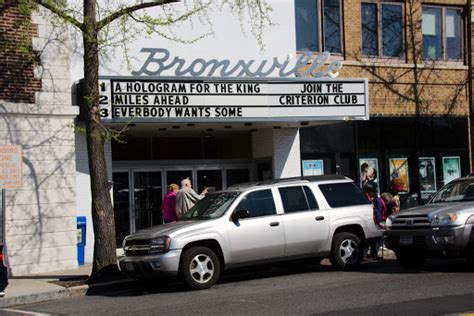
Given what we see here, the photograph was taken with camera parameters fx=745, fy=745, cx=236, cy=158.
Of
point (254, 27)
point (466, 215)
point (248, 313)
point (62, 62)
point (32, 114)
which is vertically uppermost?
point (254, 27)

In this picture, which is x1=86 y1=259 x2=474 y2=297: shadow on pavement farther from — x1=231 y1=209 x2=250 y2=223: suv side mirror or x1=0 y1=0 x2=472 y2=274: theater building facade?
x1=0 y1=0 x2=472 y2=274: theater building facade

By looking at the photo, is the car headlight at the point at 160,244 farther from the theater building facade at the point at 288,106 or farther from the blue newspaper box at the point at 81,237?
the blue newspaper box at the point at 81,237

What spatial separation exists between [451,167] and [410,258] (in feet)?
33.5

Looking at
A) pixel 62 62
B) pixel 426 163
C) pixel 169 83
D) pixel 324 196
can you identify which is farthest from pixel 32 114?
pixel 426 163

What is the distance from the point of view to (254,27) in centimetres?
1988

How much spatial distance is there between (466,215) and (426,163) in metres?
10.4

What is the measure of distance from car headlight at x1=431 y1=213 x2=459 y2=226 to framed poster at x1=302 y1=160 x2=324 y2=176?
27.3 feet

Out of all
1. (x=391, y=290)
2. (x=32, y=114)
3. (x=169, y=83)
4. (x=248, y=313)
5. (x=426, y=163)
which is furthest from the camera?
(x=426, y=163)

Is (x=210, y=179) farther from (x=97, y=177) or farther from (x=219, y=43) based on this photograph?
(x=97, y=177)

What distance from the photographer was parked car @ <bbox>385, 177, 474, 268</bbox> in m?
12.2

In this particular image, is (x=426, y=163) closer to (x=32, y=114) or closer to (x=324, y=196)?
(x=324, y=196)

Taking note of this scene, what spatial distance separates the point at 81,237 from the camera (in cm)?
1700

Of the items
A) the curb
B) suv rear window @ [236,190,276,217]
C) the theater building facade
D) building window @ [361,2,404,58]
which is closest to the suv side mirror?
suv rear window @ [236,190,276,217]

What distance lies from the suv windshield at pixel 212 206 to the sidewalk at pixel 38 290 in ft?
5.79
